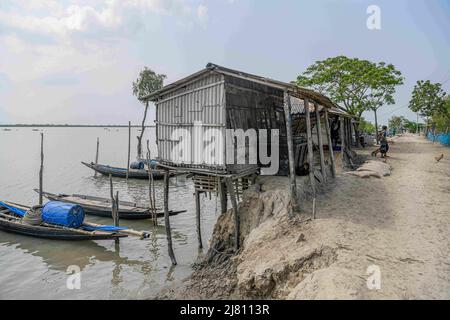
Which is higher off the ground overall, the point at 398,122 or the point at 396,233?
the point at 398,122

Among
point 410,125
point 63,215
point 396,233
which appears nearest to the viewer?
point 396,233

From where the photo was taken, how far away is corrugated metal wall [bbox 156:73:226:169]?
9.23 m

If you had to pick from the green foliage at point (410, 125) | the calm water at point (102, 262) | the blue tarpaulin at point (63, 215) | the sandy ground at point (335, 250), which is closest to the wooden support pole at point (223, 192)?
the sandy ground at point (335, 250)

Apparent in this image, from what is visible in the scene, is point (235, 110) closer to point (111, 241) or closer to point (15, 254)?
point (111, 241)

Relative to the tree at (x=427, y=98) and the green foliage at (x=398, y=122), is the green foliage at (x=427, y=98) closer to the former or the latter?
the tree at (x=427, y=98)

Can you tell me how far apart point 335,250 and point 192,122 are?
535cm

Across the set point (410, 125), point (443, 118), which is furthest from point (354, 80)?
point (410, 125)

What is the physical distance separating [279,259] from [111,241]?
867 centimetres

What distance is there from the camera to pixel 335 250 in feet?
23.1

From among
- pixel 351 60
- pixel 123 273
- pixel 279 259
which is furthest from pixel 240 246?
pixel 351 60

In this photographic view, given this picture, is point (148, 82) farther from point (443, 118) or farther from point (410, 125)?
point (410, 125)

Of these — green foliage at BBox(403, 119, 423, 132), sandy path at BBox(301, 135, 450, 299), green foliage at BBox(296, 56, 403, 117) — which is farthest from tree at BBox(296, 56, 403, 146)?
green foliage at BBox(403, 119, 423, 132)

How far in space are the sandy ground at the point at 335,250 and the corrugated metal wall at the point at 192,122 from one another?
2055mm
